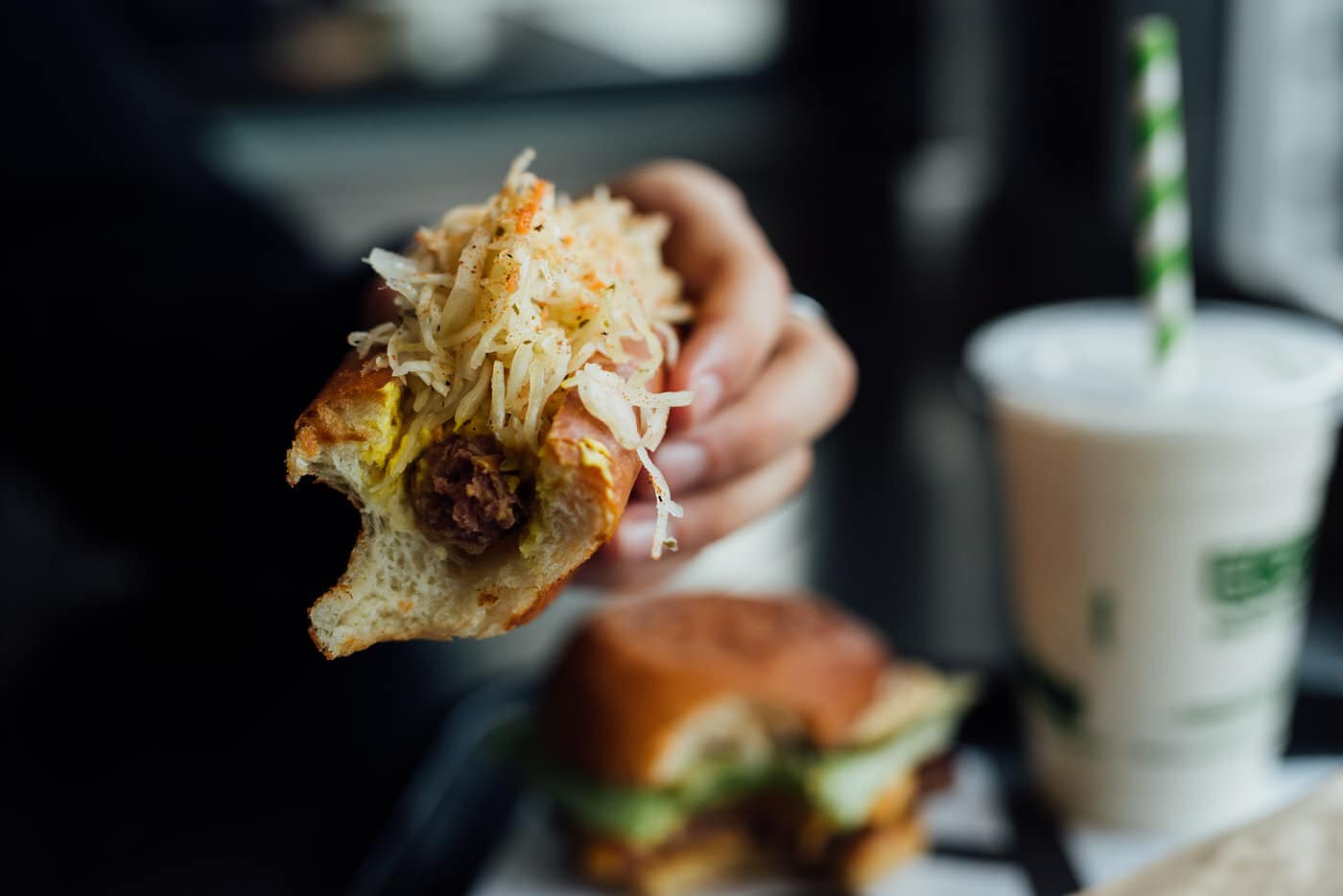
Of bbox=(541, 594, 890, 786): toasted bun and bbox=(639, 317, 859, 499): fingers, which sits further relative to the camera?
bbox=(541, 594, 890, 786): toasted bun

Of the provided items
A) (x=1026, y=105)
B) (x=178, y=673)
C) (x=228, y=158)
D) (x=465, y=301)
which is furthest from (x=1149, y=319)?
(x=228, y=158)

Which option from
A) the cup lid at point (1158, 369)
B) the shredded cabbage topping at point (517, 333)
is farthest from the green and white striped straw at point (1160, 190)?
the shredded cabbage topping at point (517, 333)

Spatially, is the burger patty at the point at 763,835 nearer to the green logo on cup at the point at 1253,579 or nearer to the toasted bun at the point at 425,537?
the green logo on cup at the point at 1253,579

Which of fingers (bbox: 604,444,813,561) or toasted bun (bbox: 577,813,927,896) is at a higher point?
fingers (bbox: 604,444,813,561)

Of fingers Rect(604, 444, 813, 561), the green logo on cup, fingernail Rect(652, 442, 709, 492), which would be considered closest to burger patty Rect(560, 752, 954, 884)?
the green logo on cup

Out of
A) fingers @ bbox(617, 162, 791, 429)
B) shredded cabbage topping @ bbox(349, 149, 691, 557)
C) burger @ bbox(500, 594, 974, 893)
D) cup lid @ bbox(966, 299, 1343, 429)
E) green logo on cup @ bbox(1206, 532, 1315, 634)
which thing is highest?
shredded cabbage topping @ bbox(349, 149, 691, 557)

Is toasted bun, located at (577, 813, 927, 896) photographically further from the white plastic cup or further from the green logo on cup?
the green logo on cup
